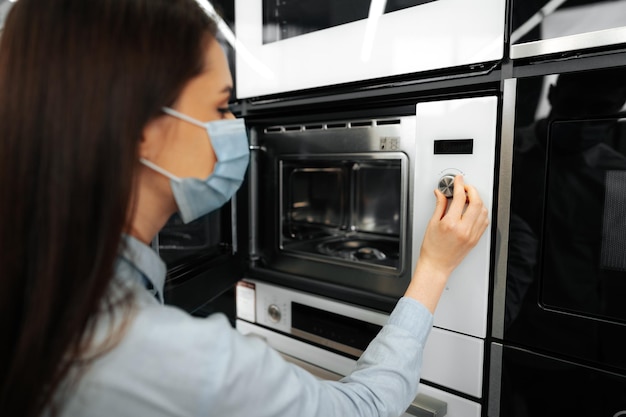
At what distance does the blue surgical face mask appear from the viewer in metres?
0.60

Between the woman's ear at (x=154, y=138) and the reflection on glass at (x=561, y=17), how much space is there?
0.57 metres

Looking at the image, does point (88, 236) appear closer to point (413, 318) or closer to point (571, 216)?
point (413, 318)

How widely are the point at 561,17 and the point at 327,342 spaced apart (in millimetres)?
801

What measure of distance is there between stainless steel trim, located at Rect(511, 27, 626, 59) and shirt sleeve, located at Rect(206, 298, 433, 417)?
44 centimetres

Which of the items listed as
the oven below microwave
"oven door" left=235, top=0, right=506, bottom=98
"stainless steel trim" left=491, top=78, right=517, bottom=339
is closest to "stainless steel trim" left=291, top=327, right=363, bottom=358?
the oven below microwave

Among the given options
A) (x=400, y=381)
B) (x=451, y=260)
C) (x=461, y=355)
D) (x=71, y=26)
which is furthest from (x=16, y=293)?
(x=461, y=355)

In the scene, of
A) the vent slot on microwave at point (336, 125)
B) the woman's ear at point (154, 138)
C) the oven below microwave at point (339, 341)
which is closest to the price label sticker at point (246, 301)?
the oven below microwave at point (339, 341)

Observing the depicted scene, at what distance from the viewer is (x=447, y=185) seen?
2.50 ft

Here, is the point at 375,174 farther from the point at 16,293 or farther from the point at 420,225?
the point at 16,293

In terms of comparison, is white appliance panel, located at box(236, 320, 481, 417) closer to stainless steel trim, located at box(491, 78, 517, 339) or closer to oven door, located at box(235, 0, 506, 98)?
stainless steel trim, located at box(491, 78, 517, 339)

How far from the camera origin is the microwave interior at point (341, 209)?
1137 mm

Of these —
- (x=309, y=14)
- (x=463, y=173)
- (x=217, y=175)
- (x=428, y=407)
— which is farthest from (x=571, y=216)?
(x=309, y=14)

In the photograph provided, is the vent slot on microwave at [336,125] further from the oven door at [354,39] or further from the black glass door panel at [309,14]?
the black glass door panel at [309,14]

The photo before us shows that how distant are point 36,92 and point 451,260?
24.9 inches
